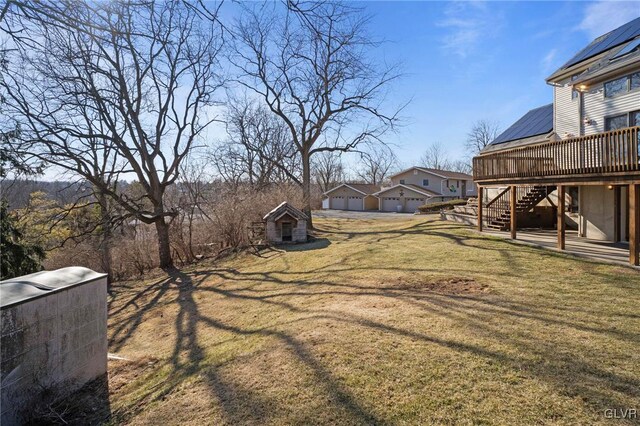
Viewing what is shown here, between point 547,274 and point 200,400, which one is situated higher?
point 547,274

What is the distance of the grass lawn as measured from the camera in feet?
11.8

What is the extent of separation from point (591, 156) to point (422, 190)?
29.3 m

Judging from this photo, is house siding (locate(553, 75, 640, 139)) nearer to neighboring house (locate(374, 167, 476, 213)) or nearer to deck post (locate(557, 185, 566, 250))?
deck post (locate(557, 185, 566, 250))

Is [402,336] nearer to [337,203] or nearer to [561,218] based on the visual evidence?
[561,218]

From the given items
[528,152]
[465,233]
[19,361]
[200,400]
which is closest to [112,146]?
[19,361]

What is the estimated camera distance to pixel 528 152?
12.0 metres

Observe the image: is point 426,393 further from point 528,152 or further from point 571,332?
point 528,152

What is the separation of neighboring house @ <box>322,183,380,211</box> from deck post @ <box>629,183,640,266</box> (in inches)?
1407

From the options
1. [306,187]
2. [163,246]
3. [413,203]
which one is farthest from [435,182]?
[163,246]

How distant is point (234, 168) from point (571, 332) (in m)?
30.7

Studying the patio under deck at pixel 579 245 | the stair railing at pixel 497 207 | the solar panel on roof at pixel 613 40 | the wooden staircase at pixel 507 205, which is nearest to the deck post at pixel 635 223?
the patio under deck at pixel 579 245

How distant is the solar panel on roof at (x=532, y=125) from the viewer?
55.7ft

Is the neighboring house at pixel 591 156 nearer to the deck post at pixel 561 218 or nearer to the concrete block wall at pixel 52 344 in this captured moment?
the deck post at pixel 561 218

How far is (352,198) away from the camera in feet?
153
